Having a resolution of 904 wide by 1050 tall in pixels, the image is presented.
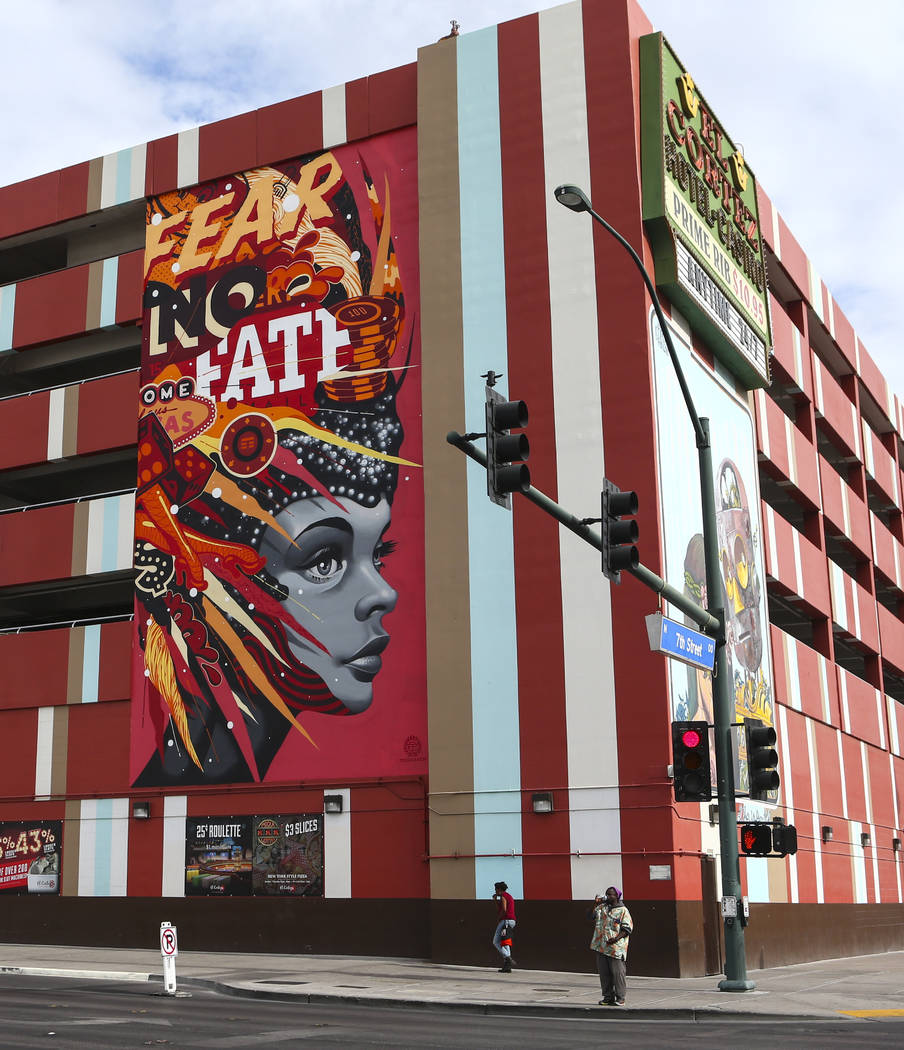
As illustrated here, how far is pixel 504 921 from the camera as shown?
23750 millimetres

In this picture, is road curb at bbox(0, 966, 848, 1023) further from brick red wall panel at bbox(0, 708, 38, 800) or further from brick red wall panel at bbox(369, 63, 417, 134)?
brick red wall panel at bbox(369, 63, 417, 134)

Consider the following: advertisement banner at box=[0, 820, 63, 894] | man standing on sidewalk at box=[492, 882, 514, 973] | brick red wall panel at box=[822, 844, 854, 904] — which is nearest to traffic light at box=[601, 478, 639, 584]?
man standing on sidewalk at box=[492, 882, 514, 973]

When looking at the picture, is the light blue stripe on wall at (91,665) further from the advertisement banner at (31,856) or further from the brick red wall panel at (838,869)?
the brick red wall panel at (838,869)

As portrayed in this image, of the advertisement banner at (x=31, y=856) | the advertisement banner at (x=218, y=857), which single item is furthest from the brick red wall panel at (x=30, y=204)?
the advertisement banner at (x=218, y=857)

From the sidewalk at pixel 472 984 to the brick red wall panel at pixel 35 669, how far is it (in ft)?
20.9

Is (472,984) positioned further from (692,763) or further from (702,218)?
(702,218)

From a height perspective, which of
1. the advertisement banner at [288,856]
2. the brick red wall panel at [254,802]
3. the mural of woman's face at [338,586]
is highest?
the mural of woman's face at [338,586]

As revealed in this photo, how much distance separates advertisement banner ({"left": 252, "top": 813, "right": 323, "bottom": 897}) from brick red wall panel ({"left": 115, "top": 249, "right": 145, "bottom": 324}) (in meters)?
14.1

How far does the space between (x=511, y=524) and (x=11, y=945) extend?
16.4 meters

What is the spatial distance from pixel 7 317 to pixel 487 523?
17727 millimetres

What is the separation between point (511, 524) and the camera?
27.2m

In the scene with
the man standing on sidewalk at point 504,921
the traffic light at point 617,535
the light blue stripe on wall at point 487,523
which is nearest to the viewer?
the traffic light at point 617,535

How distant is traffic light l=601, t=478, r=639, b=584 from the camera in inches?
635

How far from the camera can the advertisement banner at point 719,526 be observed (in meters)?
27.0
